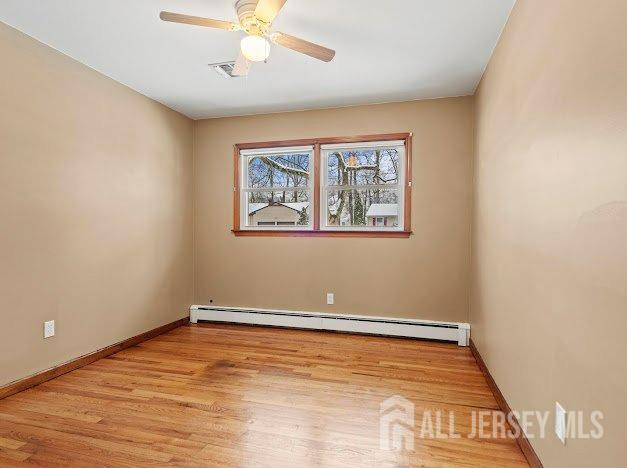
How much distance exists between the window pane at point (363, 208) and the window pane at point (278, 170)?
45cm

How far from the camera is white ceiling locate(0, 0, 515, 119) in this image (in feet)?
7.22

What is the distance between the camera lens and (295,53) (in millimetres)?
2758

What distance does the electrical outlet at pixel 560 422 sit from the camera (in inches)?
53.9

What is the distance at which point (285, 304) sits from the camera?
414cm

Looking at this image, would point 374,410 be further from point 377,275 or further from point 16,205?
point 16,205

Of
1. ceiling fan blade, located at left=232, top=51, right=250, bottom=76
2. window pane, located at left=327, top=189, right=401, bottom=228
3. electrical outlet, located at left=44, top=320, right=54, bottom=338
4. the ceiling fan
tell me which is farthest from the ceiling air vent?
electrical outlet, located at left=44, top=320, right=54, bottom=338

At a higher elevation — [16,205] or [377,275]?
[16,205]

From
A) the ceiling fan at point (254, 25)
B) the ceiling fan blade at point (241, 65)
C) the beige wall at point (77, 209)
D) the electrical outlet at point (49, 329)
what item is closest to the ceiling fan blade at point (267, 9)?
the ceiling fan at point (254, 25)

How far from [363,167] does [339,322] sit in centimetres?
179

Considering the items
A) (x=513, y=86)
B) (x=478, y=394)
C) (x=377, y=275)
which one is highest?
(x=513, y=86)

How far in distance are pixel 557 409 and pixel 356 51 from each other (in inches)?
102

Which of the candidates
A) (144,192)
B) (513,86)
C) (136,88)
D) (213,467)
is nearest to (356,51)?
(513,86)

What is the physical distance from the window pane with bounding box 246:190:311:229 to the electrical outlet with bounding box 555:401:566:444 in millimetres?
3042

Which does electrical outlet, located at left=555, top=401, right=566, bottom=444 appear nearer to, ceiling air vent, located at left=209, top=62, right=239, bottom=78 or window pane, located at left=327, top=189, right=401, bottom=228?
window pane, located at left=327, top=189, right=401, bottom=228
